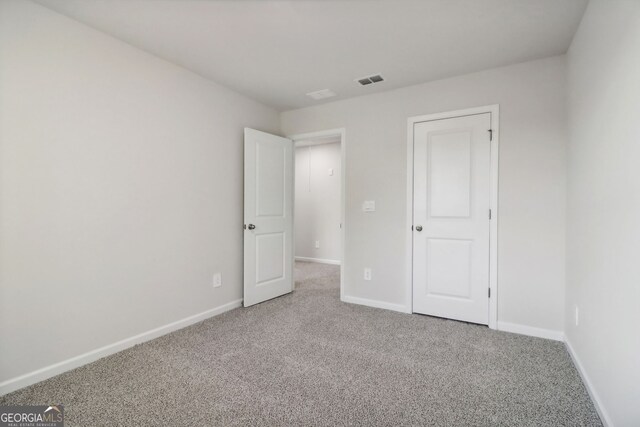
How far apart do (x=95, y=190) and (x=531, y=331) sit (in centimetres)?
366

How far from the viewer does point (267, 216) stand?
11.8 feet

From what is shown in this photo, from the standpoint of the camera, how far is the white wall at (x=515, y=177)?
252 centimetres

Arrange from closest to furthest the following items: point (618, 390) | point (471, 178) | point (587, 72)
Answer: point (618, 390) → point (587, 72) → point (471, 178)

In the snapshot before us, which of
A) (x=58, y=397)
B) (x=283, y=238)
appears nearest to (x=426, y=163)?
(x=283, y=238)

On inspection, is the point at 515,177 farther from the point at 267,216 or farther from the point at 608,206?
the point at 267,216

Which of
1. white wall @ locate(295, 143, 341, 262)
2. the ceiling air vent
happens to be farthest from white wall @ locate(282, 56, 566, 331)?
white wall @ locate(295, 143, 341, 262)

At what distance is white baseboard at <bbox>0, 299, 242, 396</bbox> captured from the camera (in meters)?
1.81

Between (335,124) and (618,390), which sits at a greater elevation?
(335,124)

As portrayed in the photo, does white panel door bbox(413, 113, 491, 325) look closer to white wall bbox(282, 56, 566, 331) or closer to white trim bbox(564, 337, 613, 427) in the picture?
white wall bbox(282, 56, 566, 331)

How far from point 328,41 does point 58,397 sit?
2895 millimetres

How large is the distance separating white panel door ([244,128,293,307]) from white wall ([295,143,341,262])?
2.01 m

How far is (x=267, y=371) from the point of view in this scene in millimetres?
2018

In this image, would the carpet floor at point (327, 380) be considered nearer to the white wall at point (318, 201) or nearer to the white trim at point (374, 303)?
the white trim at point (374, 303)

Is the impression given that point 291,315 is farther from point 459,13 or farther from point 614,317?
point 459,13
